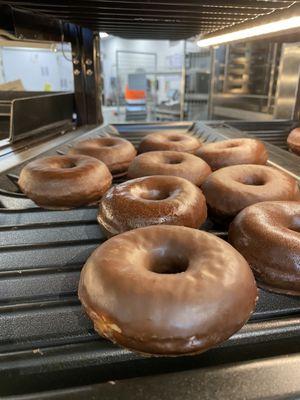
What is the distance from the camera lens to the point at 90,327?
73cm

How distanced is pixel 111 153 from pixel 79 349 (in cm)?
115

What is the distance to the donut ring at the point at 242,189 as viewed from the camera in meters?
1.15

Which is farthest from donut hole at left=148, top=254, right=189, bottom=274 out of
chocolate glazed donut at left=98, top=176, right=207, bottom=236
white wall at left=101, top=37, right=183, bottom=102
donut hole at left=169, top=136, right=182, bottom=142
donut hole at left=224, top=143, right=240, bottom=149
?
Answer: white wall at left=101, top=37, right=183, bottom=102

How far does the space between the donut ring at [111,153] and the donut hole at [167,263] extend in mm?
929

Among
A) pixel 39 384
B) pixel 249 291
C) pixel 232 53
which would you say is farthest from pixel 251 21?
pixel 232 53

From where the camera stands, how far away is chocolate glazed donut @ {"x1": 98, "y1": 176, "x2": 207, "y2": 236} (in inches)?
39.6

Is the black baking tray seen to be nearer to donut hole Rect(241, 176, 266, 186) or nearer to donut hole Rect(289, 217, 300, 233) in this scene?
donut hole Rect(289, 217, 300, 233)

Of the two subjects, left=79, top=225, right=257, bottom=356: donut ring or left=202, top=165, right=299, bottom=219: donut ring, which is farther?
left=202, top=165, right=299, bottom=219: donut ring

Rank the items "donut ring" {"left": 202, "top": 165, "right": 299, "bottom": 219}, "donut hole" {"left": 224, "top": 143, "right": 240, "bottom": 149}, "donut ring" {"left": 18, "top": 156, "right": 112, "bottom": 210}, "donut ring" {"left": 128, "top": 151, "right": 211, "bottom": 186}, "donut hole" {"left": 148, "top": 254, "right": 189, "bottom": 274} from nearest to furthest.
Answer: "donut hole" {"left": 148, "top": 254, "right": 189, "bottom": 274} → "donut ring" {"left": 202, "top": 165, "right": 299, "bottom": 219} → "donut ring" {"left": 18, "top": 156, "right": 112, "bottom": 210} → "donut ring" {"left": 128, "top": 151, "right": 211, "bottom": 186} → "donut hole" {"left": 224, "top": 143, "right": 240, "bottom": 149}

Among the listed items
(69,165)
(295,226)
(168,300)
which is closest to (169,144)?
(69,165)

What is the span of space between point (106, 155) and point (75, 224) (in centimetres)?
59

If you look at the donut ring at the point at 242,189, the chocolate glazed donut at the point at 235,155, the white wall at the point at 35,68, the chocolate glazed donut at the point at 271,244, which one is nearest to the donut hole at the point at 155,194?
the donut ring at the point at 242,189

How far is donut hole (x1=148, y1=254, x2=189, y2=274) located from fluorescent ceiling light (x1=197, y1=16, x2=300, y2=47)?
4.69 feet

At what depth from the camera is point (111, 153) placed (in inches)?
65.4
